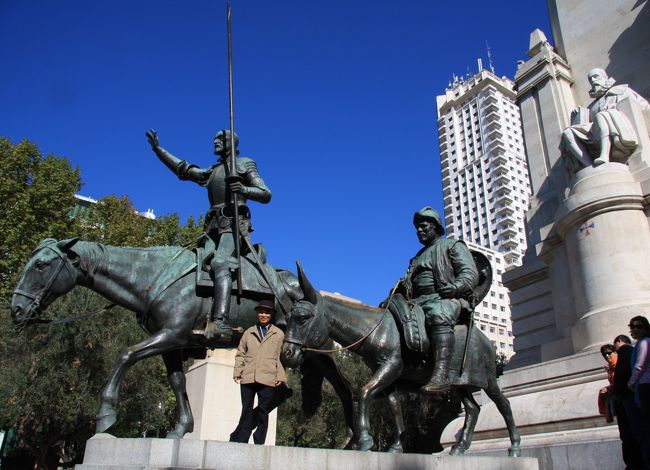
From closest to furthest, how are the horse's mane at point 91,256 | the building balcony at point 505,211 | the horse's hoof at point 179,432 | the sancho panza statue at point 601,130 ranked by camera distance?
the horse's hoof at point 179,432
the horse's mane at point 91,256
the sancho panza statue at point 601,130
the building balcony at point 505,211

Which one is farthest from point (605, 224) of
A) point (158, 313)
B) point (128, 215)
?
point (128, 215)

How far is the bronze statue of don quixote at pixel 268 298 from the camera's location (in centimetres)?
713

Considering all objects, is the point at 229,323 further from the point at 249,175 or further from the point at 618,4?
the point at 618,4

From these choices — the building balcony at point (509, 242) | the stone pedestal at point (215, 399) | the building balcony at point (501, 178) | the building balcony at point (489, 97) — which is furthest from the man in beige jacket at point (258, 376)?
the building balcony at point (489, 97)

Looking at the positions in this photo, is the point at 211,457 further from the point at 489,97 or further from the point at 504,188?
the point at 489,97

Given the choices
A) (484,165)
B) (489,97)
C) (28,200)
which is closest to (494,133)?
(484,165)

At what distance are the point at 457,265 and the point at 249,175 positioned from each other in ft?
11.5

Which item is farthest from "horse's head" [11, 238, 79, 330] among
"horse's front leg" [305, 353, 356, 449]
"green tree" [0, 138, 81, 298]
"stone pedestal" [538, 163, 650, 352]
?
"green tree" [0, 138, 81, 298]

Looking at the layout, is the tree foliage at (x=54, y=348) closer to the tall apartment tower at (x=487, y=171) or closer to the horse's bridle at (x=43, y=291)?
the horse's bridle at (x=43, y=291)

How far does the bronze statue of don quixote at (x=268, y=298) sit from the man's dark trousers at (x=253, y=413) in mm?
610

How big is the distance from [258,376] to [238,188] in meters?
2.85

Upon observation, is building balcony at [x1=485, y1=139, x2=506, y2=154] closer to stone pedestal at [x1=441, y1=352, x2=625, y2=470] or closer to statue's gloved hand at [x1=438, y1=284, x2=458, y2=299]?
stone pedestal at [x1=441, y1=352, x2=625, y2=470]

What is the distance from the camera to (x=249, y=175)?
8.79m

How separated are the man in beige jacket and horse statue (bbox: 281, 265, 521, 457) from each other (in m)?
0.22
